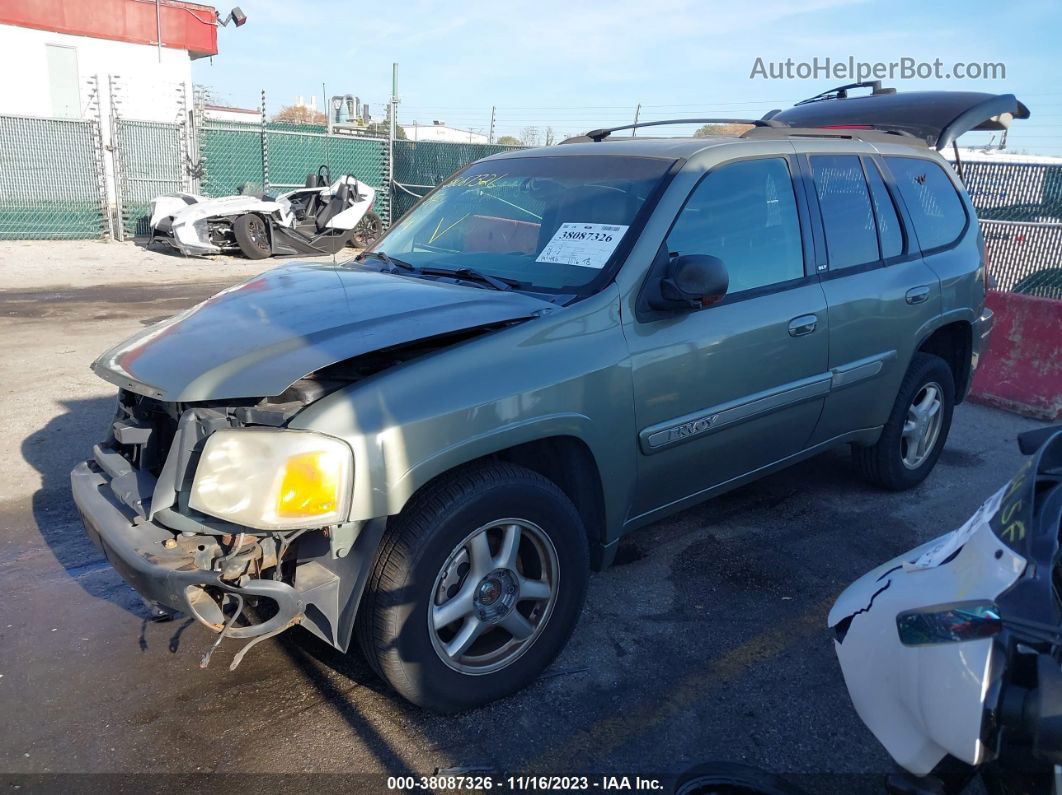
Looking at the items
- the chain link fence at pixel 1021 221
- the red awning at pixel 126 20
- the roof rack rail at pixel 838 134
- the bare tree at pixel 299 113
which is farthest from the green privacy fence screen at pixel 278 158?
the bare tree at pixel 299 113

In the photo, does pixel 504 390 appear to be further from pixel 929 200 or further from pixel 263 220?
pixel 263 220

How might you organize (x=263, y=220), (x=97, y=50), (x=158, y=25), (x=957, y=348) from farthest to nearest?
(x=158, y=25) → (x=97, y=50) → (x=263, y=220) → (x=957, y=348)

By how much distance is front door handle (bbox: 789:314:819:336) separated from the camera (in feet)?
12.2

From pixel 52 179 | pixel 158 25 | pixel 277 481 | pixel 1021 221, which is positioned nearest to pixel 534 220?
pixel 277 481

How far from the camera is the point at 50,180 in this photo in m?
14.7

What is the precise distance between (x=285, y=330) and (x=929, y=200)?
3.74 metres

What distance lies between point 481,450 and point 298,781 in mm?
1142

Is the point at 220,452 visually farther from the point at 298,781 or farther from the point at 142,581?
the point at 298,781

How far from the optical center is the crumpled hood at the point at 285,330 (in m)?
2.62

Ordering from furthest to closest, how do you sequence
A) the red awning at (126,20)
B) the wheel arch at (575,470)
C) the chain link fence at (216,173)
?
the red awning at (126,20)
the chain link fence at (216,173)
the wheel arch at (575,470)

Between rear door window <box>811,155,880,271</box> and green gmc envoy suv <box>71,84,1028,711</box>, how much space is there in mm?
18

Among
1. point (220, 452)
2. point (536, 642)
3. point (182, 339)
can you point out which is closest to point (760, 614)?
point (536, 642)

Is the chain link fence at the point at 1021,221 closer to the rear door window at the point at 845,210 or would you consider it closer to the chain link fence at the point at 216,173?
the chain link fence at the point at 216,173

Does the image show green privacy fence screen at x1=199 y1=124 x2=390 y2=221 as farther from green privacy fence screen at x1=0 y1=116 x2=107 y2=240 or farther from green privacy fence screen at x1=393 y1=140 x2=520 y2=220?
green privacy fence screen at x1=0 y1=116 x2=107 y2=240
